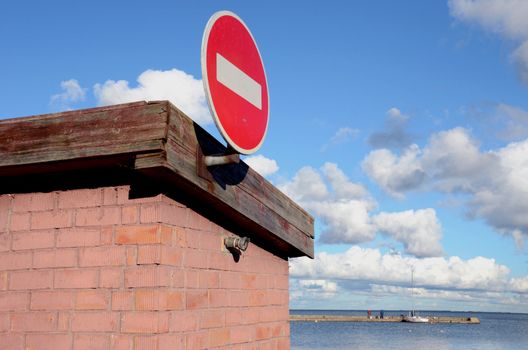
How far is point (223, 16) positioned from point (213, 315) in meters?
1.79

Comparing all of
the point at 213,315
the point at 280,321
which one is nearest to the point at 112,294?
the point at 213,315

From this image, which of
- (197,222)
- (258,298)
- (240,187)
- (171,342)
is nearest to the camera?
(171,342)

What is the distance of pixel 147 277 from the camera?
3.02m

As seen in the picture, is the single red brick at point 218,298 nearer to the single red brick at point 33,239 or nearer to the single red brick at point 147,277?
the single red brick at point 147,277

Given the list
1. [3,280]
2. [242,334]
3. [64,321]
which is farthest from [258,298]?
[3,280]

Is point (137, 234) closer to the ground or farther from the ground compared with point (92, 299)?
farther from the ground

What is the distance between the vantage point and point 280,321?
4.77 metres

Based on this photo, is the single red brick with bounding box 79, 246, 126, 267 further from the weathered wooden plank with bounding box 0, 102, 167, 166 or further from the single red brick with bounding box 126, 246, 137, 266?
the weathered wooden plank with bounding box 0, 102, 167, 166

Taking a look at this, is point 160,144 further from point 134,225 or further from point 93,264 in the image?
point 93,264

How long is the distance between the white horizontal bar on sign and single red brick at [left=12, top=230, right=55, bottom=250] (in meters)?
1.31

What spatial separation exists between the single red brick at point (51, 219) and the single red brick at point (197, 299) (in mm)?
784

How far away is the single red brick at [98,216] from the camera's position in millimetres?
3158

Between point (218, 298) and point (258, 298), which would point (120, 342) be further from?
point (258, 298)

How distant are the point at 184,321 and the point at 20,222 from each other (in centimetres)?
113
